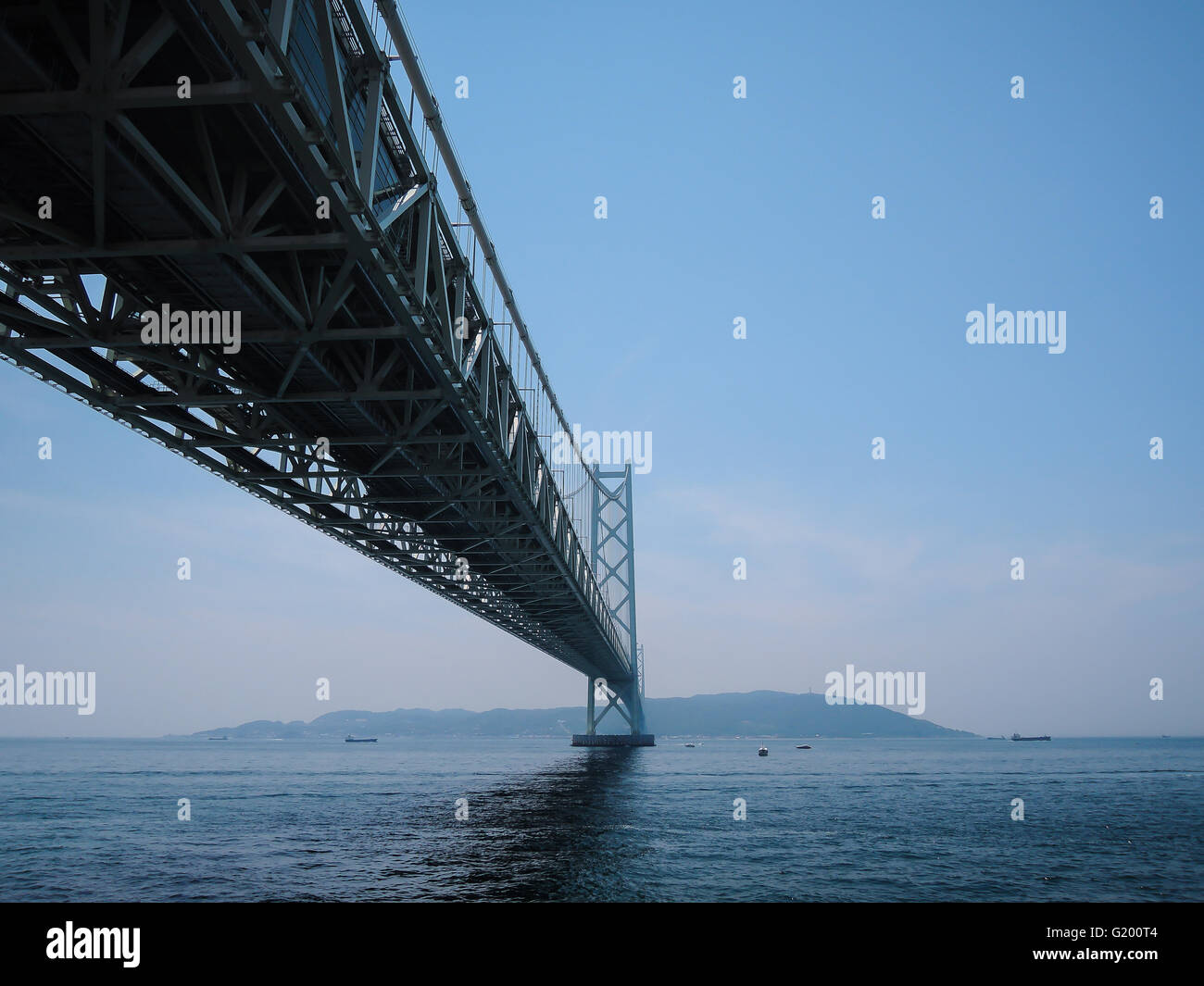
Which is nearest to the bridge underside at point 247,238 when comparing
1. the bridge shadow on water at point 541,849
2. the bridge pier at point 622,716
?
the bridge shadow on water at point 541,849

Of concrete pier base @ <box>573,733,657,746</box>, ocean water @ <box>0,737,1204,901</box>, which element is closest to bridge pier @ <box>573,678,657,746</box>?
concrete pier base @ <box>573,733,657,746</box>

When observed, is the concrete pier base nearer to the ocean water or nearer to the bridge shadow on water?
the ocean water

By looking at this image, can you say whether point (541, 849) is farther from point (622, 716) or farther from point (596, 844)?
point (622, 716)

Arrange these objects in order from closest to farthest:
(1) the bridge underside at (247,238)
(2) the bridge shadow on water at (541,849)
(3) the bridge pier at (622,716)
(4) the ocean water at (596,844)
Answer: (1) the bridge underside at (247,238) < (2) the bridge shadow on water at (541,849) < (4) the ocean water at (596,844) < (3) the bridge pier at (622,716)

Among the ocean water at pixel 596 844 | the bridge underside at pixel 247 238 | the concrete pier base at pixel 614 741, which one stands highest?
the bridge underside at pixel 247 238

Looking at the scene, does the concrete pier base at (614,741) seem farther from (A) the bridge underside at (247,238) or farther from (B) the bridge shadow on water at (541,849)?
(A) the bridge underside at (247,238)
